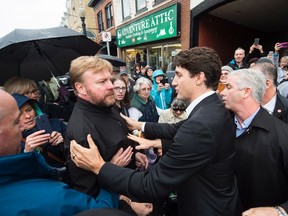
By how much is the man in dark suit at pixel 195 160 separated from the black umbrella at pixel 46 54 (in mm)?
1581

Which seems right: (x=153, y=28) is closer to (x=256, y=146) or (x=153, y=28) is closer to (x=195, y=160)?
(x=256, y=146)

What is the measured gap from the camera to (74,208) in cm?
94

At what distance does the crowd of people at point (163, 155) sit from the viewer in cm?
97

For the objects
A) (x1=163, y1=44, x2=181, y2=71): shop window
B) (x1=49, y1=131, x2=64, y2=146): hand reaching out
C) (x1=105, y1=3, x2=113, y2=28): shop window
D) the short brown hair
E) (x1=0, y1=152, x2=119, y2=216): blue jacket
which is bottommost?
(x1=49, y1=131, x2=64, y2=146): hand reaching out

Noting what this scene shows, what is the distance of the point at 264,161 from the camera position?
158 centimetres

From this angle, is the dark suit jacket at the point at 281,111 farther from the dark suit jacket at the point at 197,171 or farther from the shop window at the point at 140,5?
the shop window at the point at 140,5

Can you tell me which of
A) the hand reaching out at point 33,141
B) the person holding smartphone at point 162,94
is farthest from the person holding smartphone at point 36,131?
the person holding smartphone at point 162,94

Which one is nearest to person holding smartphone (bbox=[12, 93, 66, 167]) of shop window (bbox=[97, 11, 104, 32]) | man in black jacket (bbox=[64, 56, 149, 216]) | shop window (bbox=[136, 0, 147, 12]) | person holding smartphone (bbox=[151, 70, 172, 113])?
man in black jacket (bbox=[64, 56, 149, 216])

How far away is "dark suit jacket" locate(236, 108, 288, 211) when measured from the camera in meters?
1.55

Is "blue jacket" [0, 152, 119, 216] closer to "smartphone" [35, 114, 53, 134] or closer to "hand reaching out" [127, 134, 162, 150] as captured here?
"hand reaching out" [127, 134, 162, 150]

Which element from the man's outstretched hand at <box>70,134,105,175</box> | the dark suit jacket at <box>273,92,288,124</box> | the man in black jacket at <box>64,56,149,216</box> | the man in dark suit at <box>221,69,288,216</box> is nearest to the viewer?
the man's outstretched hand at <box>70,134,105,175</box>

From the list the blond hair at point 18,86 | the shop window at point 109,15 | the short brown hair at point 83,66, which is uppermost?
the shop window at point 109,15

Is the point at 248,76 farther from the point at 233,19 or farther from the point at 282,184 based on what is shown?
the point at 233,19

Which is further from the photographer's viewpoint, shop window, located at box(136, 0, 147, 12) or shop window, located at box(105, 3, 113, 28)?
shop window, located at box(105, 3, 113, 28)
